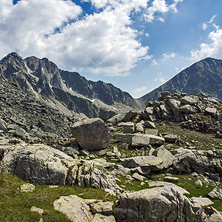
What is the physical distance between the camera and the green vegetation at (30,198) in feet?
32.1

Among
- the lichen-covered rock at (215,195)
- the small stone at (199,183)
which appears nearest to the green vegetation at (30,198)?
the lichen-covered rock at (215,195)

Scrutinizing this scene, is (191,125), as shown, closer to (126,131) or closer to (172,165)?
(126,131)

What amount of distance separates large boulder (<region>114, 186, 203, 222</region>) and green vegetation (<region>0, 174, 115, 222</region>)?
9.62 feet

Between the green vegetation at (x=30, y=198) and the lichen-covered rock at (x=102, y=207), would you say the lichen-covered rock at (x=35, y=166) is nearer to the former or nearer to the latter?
the green vegetation at (x=30, y=198)

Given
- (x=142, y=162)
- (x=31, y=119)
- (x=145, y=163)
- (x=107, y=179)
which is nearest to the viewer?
(x=107, y=179)

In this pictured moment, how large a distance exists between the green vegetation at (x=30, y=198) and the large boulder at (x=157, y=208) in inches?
115

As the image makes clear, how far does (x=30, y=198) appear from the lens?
11664mm

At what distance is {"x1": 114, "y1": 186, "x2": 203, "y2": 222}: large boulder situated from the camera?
10172mm

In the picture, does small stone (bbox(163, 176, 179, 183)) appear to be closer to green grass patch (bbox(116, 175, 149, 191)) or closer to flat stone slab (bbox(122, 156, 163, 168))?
flat stone slab (bbox(122, 156, 163, 168))

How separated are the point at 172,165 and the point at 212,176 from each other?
6.12 metres

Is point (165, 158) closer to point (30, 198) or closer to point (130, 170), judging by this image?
point (130, 170)

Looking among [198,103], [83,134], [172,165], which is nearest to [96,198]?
[172,165]

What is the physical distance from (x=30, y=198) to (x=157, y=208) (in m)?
9.27

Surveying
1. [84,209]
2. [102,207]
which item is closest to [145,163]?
[102,207]
